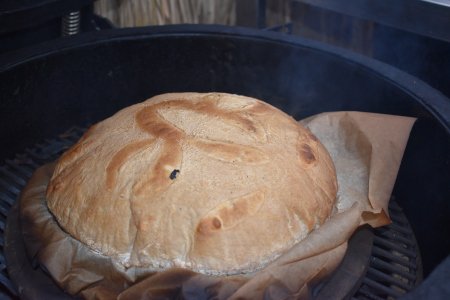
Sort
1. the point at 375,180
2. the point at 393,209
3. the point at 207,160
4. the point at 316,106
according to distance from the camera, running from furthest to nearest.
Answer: the point at 316,106 → the point at 393,209 → the point at 375,180 → the point at 207,160

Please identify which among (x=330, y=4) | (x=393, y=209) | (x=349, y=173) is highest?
(x=330, y=4)

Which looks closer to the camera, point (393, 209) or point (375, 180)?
point (375, 180)

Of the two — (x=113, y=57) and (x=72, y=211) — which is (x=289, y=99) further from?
(x=72, y=211)

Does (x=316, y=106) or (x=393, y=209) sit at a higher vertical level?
(x=316, y=106)

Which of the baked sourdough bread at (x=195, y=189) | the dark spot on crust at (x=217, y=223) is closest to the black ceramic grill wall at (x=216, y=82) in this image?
the baked sourdough bread at (x=195, y=189)

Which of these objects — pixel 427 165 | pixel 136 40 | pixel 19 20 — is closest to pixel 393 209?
pixel 427 165

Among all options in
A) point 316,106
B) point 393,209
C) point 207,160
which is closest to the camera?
point 207,160

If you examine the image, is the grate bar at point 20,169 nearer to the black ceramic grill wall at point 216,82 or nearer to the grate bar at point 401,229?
the black ceramic grill wall at point 216,82

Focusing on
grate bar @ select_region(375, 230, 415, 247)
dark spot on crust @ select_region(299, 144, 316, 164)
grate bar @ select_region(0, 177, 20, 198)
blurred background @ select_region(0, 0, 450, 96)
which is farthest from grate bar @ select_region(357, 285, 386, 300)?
grate bar @ select_region(0, 177, 20, 198)

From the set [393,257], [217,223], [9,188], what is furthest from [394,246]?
[9,188]
